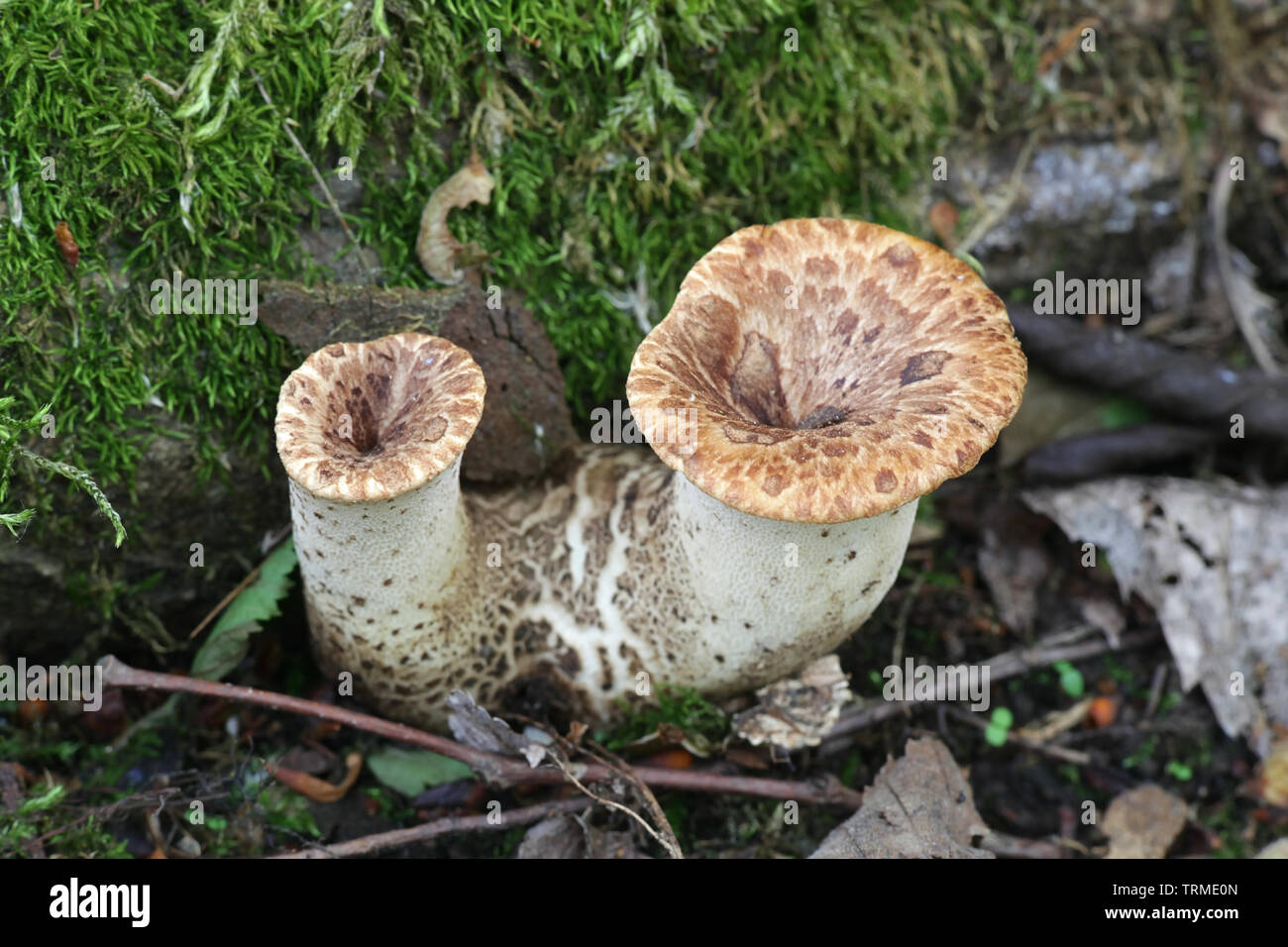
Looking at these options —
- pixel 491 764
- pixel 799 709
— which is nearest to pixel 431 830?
pixel 491 764

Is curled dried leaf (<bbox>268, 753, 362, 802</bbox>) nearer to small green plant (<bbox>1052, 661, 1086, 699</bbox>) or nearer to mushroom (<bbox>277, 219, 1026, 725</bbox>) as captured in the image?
mushroom (<bbox>277, 219, 1026, 725</bbox>)

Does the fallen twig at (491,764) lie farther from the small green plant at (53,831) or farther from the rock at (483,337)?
the rock at (483,337)

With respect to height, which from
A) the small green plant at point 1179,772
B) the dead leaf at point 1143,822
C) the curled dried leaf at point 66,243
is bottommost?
the dead leaf at point 1143,822

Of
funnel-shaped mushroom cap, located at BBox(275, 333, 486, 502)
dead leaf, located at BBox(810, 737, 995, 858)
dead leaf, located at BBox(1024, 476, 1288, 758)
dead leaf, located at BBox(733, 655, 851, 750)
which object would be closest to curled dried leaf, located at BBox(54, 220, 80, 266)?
funnel-shaped mushroom cap, located at BBox(275, 333, 486, 502)

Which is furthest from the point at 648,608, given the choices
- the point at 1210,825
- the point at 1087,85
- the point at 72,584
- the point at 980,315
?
the point at 1087,85

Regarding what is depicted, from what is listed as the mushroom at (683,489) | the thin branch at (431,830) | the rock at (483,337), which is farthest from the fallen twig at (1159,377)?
the thin branch at (431,830)

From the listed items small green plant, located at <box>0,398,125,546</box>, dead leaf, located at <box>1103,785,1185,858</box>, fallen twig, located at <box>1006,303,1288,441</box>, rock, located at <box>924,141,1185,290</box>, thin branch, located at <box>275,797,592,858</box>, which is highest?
rock, located at <box>924,141,1185,290</box>
